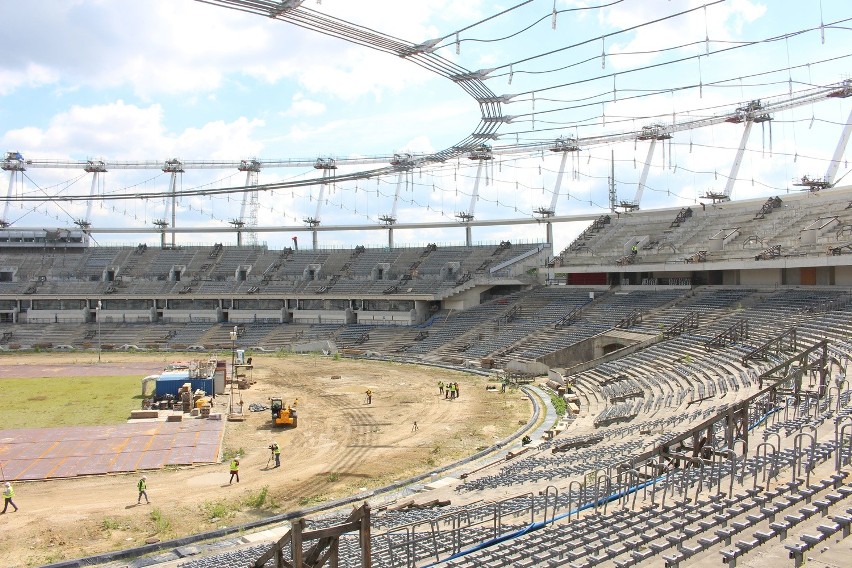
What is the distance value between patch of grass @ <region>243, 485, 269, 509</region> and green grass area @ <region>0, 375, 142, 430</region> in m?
15.0

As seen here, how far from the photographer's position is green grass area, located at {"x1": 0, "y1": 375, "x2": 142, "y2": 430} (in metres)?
33.2

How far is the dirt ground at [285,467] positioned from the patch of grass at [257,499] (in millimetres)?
42

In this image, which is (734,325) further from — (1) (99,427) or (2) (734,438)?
(1) (99,427)

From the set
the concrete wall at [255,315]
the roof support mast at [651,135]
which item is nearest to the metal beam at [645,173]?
the roof support mast at [651,135]

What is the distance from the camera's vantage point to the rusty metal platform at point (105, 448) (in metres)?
25.0

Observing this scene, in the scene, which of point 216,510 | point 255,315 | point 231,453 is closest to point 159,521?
point 216,510

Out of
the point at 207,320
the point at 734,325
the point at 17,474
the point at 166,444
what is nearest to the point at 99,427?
the point at 166,444

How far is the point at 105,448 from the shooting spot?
90.7ft

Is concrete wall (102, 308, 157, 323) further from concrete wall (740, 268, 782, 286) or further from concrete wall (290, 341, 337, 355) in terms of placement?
concrete wall (740, 268, 782, 286)

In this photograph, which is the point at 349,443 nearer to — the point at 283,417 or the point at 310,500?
the point at 283,417

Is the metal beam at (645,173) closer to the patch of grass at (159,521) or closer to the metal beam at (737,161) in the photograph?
the metal beam at (737,161)

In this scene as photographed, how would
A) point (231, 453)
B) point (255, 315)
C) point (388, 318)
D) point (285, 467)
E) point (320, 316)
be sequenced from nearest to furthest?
point (285, 467)
point (231, 453)
point (388, 318)
point (320, 316)
point (255, 315)

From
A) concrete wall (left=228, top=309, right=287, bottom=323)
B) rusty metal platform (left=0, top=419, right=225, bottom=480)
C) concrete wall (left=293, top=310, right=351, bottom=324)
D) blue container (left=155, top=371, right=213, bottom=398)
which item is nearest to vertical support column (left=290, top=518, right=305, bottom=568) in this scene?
rusty metal platform (left=0, top=419, right=225, bottom=480)

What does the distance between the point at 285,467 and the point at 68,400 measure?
20538 mm
